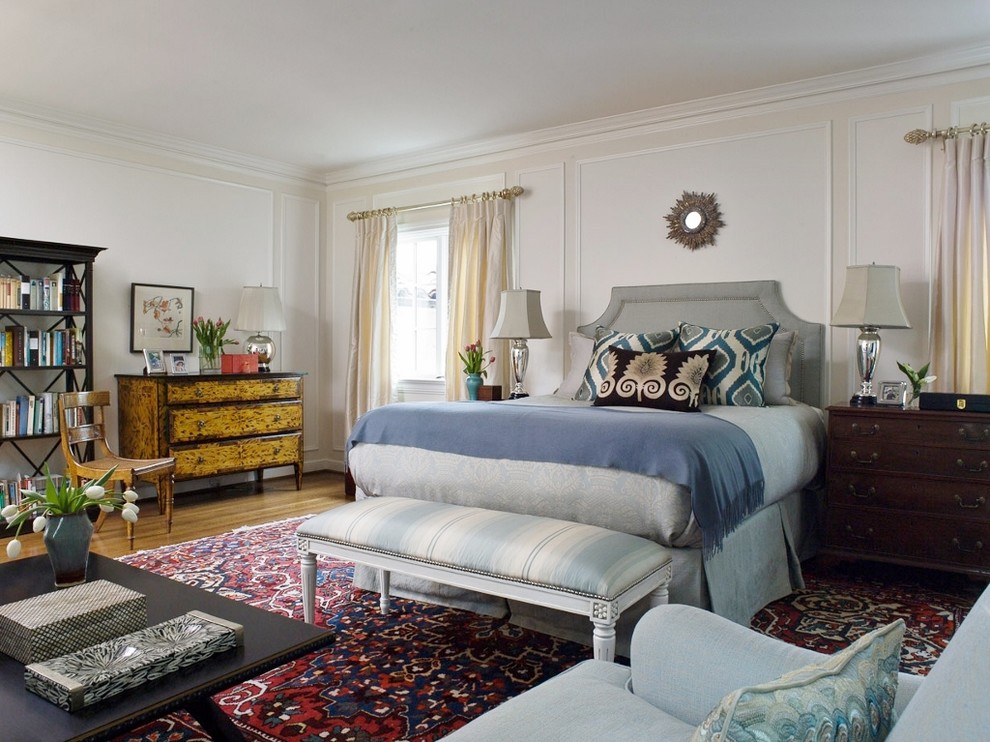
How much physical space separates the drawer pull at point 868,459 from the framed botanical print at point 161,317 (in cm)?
450

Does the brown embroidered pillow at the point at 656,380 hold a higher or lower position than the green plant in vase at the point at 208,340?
lower

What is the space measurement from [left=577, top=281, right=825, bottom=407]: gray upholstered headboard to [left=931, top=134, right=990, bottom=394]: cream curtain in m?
0.60

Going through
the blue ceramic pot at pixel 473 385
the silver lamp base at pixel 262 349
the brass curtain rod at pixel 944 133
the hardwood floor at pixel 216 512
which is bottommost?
the hardwood floor at pixel 216 512

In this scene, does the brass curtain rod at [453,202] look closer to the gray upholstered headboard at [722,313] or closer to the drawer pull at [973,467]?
the gray upholstered headboard at [722,313]

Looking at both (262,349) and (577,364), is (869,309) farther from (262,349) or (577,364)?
(262,349)

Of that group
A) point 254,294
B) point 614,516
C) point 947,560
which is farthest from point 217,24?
point 947,560

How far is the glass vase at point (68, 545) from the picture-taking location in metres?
1.96

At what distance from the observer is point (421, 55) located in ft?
12.7

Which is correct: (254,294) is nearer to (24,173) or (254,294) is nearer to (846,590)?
(24,173)

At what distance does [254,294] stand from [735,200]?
11.4 ft

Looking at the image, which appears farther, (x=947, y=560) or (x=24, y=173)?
(x=24, y=173)

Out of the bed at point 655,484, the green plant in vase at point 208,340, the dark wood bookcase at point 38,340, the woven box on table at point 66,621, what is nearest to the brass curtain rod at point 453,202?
the green plant in vase at point 208,340

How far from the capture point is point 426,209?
19.3ft

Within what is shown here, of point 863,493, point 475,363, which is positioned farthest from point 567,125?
point 863,493
